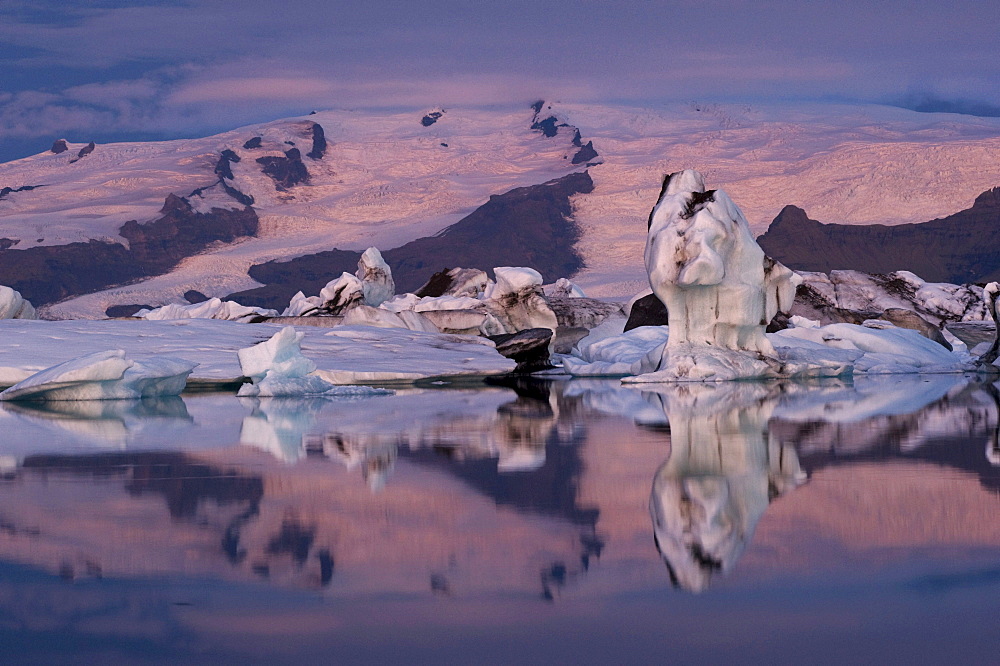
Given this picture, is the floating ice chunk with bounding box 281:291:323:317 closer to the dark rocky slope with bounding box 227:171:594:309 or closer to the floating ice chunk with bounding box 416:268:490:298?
the floating ice chunk with bounding box 416:268:490:298

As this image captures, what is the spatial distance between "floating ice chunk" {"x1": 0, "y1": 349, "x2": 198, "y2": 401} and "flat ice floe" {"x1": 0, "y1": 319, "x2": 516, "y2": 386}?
2.10m

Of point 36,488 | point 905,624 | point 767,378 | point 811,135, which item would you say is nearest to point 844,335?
point 767,378

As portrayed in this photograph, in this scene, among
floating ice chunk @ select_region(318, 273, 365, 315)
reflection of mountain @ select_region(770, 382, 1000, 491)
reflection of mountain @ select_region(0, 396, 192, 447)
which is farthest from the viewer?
floating ice chunk @ select_region(318, 273, 365, 315)

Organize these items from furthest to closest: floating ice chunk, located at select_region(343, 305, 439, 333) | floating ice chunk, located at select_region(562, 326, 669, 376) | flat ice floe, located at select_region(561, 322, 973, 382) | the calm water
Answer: floating ice chunk, located at select_region(343, 305, 439, 333)
floating ice chunk, located at select_region(562, 326, 669, 376)
flat ice floe, located at select_region(561, 322, 973, 382)
the calm water

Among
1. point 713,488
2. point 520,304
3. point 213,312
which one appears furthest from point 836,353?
point 213,312

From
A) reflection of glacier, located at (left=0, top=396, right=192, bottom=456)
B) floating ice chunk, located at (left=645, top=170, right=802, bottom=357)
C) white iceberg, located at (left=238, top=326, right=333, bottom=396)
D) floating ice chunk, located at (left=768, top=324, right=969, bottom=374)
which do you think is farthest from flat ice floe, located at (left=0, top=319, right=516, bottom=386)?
floating ice chunk, located at (left=768, top=324, right=969, bottom=374)

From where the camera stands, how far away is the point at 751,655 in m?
3.02

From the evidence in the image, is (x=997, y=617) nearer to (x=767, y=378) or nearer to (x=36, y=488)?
(x=36, y=488)

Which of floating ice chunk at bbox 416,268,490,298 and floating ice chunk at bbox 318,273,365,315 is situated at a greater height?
floating ice chunk at bbox 318,273,365,315

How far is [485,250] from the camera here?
124 metres

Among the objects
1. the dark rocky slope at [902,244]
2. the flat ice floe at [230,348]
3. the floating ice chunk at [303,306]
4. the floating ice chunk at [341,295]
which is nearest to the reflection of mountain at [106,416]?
the flat ice floe at [230,348]

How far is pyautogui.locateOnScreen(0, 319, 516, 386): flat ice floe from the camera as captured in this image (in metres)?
19.4

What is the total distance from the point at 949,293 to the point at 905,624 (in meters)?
39.3

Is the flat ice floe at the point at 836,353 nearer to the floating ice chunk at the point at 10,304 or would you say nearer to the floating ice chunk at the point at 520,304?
the floating ice chunk at the point at 520,304
